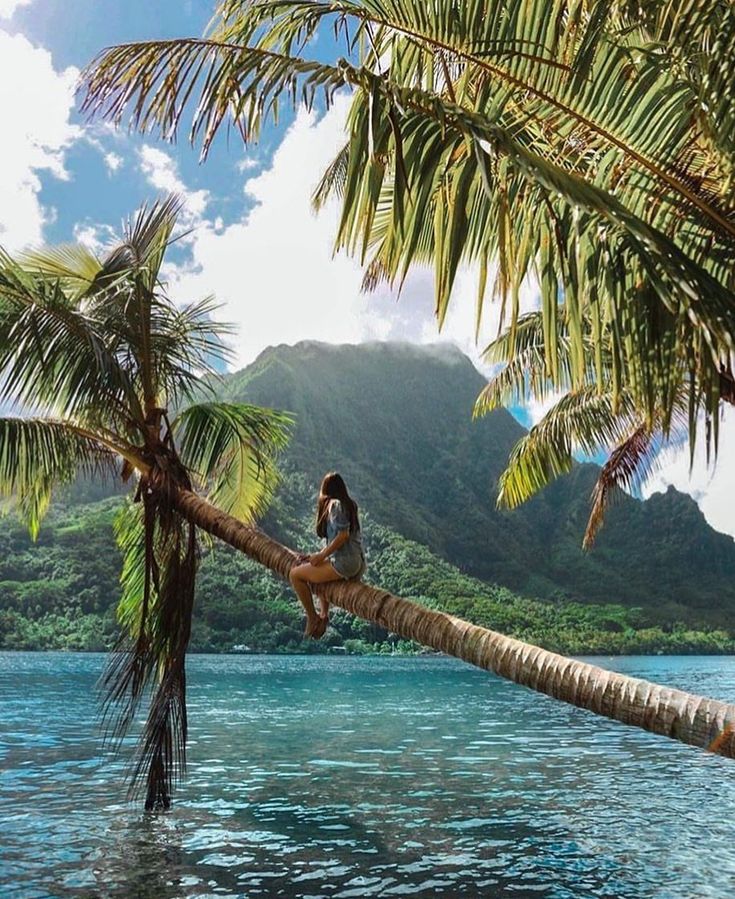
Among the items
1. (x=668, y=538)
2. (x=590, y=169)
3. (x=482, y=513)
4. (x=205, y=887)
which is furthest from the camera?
(x=482, y=513)

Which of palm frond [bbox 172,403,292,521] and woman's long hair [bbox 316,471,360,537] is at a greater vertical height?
palm frond [bbox 172,403,292,521]

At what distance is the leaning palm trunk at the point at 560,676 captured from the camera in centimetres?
372

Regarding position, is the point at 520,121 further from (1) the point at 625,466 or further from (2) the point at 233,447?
(1) the point at 625,466

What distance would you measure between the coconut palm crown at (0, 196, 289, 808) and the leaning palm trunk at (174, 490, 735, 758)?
2864mm

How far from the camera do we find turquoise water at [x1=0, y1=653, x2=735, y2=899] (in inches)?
339

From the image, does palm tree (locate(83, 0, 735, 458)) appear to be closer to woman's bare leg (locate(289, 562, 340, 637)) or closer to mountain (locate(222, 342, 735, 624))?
woman's bare leg (locate(289, 562, 340, 637))

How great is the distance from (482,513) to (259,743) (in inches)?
3911

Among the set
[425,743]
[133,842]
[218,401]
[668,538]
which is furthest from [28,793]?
[668,538]

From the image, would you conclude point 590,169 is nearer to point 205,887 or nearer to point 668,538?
point 205,887

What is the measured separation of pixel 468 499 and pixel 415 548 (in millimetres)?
21081

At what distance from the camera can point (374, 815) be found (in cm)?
1180

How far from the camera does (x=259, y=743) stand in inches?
813

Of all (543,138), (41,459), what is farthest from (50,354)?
(543,138)

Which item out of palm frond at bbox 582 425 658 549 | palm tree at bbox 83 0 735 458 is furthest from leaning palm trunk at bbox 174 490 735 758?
palm frond at bbox 582 425 658 549
